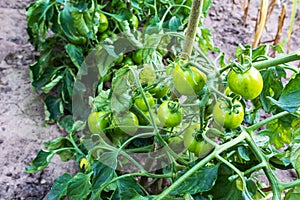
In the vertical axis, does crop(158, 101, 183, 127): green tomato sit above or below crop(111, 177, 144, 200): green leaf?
above

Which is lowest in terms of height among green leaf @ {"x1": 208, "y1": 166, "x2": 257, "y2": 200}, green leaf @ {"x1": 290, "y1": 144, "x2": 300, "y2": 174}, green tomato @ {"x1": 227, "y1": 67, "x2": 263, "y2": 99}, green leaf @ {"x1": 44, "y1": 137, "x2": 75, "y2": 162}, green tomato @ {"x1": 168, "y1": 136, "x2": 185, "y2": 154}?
green leaf @ {"x1": 44, "y1": 137, "x2": 75, "y2": 162}

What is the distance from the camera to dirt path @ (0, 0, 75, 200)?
1250mm

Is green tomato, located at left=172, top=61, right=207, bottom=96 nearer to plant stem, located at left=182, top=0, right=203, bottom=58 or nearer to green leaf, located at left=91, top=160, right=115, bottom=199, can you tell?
plant stem, located at left=182, top=0, right=203, bottom=58

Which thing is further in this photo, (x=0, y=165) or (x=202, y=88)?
(x=0, y=165)

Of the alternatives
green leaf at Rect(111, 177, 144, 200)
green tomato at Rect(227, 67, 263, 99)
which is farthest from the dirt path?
green tomato at Rect(227, 67, 263, 99)

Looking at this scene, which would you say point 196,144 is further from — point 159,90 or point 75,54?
point 75,54

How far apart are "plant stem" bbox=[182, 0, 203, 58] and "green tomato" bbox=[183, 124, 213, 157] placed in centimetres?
15

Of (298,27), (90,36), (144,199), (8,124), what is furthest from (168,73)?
(298,27)

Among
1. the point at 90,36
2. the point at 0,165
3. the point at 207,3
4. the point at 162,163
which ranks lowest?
the point at 0,165

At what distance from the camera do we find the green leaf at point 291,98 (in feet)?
2.10

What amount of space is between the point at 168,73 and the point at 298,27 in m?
1.77

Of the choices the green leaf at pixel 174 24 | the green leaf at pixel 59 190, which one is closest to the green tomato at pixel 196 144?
the green leaf at pixel 59 190

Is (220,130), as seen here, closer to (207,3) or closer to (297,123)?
(297,123)

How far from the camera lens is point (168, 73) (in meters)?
0.75
